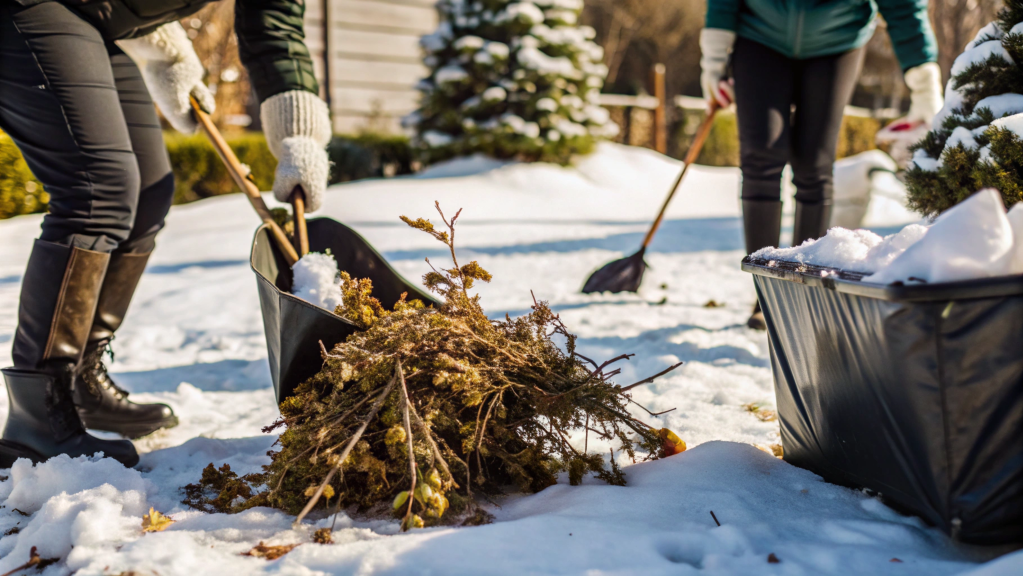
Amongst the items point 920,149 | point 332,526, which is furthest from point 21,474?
point 920,149

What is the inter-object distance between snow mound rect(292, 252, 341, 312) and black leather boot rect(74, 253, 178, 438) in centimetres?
64

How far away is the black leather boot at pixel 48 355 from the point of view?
1.68 m

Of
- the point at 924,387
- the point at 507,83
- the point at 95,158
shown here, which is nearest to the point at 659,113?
the point at 507,83

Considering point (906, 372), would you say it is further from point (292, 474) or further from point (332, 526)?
point (292, 474)

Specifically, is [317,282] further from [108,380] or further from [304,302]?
[108,380]

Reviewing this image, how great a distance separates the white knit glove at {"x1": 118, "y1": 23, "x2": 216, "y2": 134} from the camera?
2.06 m

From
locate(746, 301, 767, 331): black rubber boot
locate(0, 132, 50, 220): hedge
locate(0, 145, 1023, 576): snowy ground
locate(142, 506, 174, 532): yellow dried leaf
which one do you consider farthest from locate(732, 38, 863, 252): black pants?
locate(0, 132, 50, 220): hedge

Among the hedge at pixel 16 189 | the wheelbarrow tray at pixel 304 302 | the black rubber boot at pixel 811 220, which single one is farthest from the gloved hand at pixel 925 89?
the hedge at pixel 16 189

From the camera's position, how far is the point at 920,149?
6.20 feet

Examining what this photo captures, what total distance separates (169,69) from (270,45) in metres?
0.37

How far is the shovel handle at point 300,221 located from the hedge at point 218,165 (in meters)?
4.17

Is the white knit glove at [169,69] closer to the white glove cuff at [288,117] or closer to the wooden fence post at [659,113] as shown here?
the white glove cuff at [288,117]

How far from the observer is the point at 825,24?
2.43 m

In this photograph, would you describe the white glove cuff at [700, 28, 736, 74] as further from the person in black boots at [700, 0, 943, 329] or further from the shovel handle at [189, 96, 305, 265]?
the shovel handle at [189, 96, 305, 265]
